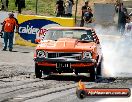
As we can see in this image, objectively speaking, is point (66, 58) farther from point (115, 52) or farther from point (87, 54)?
point (115, 52)

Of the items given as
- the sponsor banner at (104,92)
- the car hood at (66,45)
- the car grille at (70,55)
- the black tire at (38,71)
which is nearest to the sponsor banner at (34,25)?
the car hood at (66,45)

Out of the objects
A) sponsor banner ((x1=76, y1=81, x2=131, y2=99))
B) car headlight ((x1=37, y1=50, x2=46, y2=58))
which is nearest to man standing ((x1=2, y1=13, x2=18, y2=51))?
car headlight ((x1=37, y1=50, x2=46, y2=58))

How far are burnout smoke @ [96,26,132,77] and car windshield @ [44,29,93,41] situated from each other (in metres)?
1.45

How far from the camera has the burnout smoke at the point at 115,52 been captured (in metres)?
16.4

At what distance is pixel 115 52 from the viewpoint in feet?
76.8

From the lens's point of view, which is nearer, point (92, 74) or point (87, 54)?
A: point (87, 54)

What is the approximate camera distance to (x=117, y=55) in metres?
22.5

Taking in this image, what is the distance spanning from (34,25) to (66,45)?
11911 millimetres

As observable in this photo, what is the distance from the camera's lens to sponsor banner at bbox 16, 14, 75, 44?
2480 cm

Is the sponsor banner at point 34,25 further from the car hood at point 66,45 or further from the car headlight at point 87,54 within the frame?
the car headlight at point 87,54

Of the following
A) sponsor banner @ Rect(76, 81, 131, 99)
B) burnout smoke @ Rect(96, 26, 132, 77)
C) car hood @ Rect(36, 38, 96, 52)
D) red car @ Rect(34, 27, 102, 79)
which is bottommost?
burnout smoke @ Rect(96, 26, 132, 77)

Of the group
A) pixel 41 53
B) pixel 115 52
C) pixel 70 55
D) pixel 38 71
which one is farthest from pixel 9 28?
pixel 70 55

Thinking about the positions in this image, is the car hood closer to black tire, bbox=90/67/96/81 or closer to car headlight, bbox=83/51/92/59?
car headlight, bbox=83/51/92/59

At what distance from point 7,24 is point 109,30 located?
8.27 m
